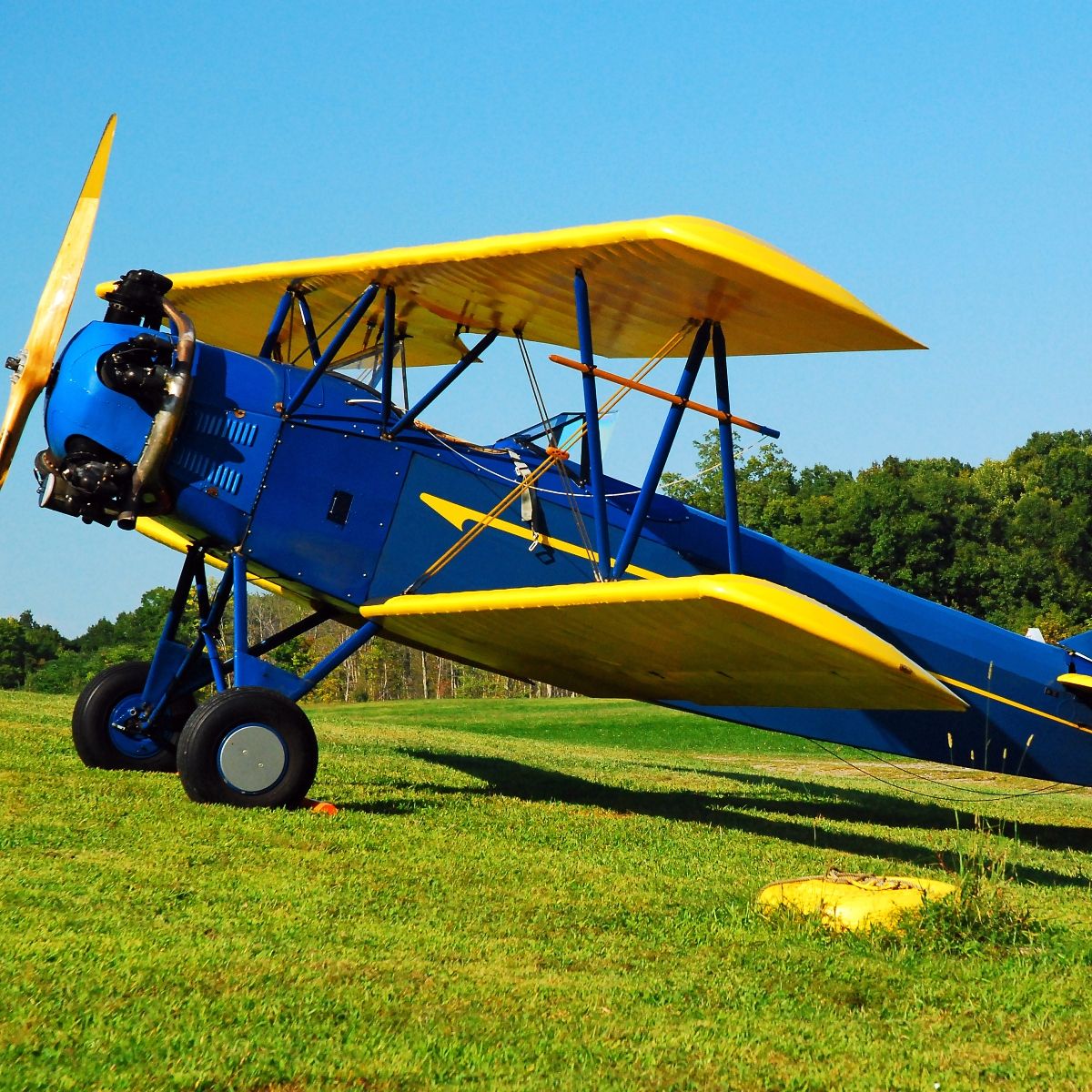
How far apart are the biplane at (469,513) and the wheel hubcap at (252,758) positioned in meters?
0.01

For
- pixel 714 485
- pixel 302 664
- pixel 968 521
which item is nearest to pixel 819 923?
pixel 302 664

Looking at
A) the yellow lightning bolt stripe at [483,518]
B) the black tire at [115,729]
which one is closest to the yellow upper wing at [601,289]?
the yellow lightning bolt stripe at [483,518]

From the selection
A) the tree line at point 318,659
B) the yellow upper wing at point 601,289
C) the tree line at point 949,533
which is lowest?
the tree line at point 318,659

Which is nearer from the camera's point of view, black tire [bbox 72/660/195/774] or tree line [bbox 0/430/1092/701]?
black tire [bbox 72/660/195/774]

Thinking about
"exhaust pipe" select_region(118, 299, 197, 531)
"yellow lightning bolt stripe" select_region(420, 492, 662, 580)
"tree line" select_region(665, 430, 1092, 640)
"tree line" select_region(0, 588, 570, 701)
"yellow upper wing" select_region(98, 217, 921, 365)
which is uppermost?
"tree line" select_region(665, 430, 1092, 640)

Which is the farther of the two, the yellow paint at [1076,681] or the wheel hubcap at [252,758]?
the yellow paint at [1076,681]

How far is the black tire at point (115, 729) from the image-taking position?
9445 mm

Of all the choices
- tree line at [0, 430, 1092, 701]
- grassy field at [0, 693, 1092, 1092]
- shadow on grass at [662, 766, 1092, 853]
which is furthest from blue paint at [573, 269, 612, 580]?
tree line at [0, 430, 1092, 701]

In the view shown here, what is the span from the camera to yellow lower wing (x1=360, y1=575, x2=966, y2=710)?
6.52m

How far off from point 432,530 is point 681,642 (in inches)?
96.5

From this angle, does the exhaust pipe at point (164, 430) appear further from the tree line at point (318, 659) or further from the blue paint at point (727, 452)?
the tree line at point (318, 659)

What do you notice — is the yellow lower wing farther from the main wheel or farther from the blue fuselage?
the main wheel

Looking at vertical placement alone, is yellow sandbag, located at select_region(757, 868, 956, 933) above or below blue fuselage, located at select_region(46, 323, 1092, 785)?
below

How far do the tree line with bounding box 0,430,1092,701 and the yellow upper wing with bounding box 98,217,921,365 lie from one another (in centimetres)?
4652
